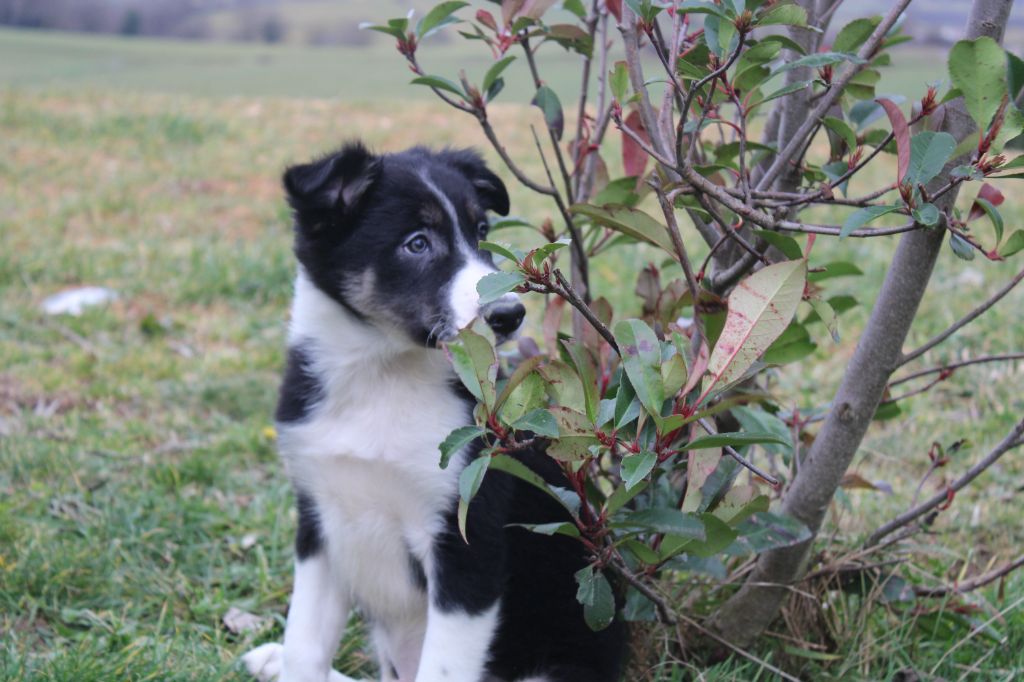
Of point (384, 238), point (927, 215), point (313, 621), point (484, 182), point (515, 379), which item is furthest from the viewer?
point (484, 182)

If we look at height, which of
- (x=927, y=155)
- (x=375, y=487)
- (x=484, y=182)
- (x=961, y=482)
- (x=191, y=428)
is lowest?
(x=191, y=428)

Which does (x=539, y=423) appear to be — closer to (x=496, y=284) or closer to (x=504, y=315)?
(x=496, y=284)

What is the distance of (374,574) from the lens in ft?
8.18

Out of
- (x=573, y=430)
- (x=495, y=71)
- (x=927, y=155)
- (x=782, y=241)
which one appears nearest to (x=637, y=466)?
(x=573, y=430)

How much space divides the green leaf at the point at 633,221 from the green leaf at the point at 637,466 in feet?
1.40

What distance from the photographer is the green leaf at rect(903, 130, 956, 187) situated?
1694 mm

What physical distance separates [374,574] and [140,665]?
573mm

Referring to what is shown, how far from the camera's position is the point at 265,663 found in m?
2.58

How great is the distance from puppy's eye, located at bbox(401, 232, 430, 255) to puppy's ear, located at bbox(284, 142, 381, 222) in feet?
0.54

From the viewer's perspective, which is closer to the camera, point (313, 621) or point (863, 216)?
point (863, 216)

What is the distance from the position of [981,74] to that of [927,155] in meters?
0.15

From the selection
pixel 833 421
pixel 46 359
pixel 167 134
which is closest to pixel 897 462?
pixel 833 421

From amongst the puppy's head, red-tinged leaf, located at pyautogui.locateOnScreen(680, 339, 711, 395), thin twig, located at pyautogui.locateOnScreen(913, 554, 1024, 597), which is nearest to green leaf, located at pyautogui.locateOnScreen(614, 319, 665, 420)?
red-tinged leaf, located at pyautogui.locateOnScreen(680, 339, 711, 395)

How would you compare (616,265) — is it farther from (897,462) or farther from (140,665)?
(140,665)
